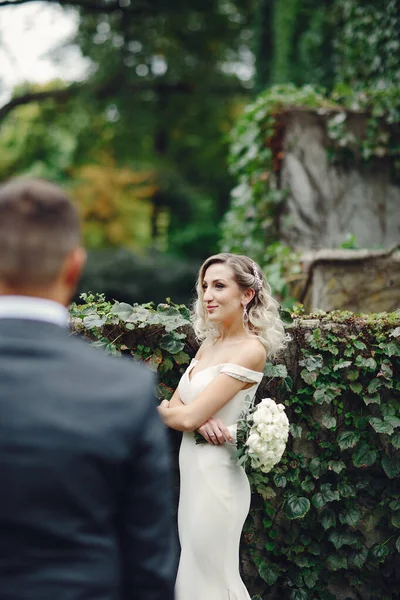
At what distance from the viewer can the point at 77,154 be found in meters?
22.3

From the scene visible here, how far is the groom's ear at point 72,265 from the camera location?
1.51 m

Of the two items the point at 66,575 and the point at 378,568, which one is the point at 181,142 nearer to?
the point at 378,568

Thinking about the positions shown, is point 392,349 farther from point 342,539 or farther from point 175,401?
point 175,401

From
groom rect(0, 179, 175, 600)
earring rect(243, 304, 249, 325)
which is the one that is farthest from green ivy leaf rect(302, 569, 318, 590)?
groom rect(0, 179, 175, 600)

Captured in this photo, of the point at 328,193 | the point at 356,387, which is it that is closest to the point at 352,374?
the point at 356,387

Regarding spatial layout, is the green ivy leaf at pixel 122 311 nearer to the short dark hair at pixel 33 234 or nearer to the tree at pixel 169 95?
the short dark hair at pixel 33 234

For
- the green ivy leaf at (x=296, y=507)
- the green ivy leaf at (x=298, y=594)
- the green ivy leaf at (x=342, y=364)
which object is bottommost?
the green ivy leaf at (x=298, y=594)

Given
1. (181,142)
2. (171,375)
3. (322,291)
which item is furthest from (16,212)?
(181,142)

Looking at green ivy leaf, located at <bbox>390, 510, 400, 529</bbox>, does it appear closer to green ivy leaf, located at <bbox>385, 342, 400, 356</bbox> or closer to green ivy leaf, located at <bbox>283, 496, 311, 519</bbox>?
green ivy leaf, located at <bbox>283, 496, 311, 519</bbox>

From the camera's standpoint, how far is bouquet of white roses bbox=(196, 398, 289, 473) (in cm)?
296

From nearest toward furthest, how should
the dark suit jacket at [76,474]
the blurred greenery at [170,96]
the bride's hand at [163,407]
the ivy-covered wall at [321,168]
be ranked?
1. the dark suit jacket at [76,474]
2. the bride's hand at [163,407]
3. the ivy-covered wall at [321,168]
4. the blurred greenery at [170,96]

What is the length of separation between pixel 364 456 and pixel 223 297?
4.21ft

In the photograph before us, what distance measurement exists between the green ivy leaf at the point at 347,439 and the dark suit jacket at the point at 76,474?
2.31 meters

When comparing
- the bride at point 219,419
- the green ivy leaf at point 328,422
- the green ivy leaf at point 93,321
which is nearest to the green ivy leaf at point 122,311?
the green ivy leaf at point 93,321
